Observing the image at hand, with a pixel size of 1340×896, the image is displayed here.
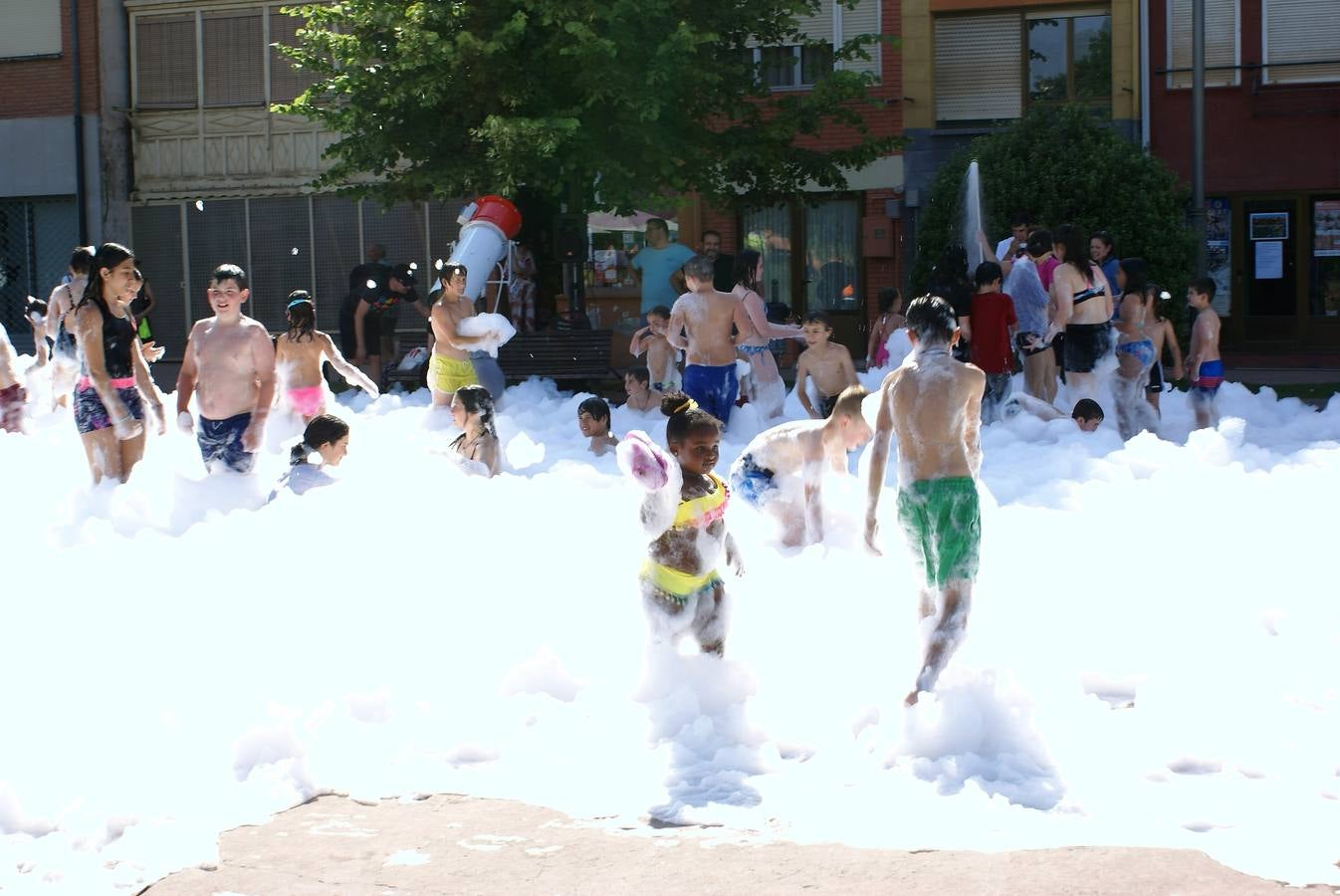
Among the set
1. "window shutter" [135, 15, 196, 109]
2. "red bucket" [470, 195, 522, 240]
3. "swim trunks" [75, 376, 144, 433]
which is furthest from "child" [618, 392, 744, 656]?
"window shutter" [135, 15, 196, 109]

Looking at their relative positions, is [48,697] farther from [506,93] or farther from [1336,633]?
[506,93]

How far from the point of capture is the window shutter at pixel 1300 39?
81.0 ft

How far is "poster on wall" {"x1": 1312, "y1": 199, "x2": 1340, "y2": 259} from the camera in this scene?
2470cm

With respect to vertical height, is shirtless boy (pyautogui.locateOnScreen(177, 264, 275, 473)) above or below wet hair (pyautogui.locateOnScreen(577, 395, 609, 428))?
above

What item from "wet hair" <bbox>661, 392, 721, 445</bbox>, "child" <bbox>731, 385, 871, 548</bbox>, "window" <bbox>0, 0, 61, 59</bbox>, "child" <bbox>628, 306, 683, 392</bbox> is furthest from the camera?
"window" <bbox>0, 0, 61, 59</bbox>

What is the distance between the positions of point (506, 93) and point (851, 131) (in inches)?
300

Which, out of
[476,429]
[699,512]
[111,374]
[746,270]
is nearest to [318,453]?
[111,374]

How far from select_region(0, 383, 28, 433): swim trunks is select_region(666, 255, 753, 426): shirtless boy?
197 inches

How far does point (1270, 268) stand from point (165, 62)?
55.9 feet

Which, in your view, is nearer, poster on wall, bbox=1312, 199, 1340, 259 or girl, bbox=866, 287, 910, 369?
girl, bbox=866, 287, 910, 369

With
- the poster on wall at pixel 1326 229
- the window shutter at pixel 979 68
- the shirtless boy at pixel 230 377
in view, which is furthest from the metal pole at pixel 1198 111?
the shirtless boy at pixel 230 377

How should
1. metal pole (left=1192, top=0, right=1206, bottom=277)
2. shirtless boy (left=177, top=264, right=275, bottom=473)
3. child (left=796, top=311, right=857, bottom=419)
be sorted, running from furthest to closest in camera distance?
metal pole (left=1192, top=0, right=1206, bottom=277), child (left=796, top=311, right=857, bottom=419), shirtless boy (left=177, top=264, right=275, bottom=473)

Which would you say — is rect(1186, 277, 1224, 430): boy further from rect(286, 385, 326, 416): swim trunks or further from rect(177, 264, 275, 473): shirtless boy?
rect(177, 264, 275, 473): shirtless boy

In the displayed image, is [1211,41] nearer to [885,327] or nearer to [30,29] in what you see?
[885,327]
